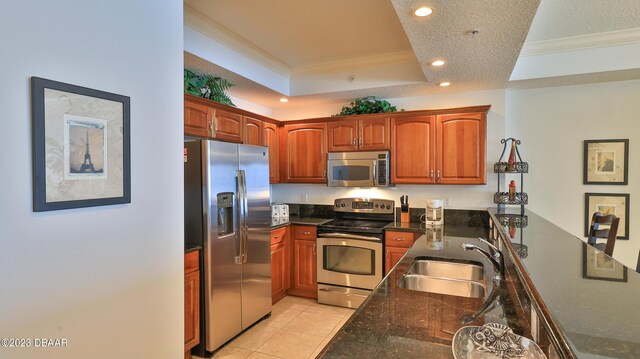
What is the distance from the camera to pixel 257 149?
3.35 meters

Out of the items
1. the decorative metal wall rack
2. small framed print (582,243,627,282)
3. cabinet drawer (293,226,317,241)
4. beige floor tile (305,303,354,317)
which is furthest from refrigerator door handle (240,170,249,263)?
the decorative metal wall rack

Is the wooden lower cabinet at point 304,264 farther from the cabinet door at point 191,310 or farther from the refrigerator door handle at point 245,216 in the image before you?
the cabinet door at point 191,310

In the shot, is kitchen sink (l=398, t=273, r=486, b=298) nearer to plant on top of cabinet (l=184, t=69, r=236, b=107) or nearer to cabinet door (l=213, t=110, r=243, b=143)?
cabinet door (l=213, t=110, r=243, b=143)

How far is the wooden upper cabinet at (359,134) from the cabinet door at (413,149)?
0.12 m

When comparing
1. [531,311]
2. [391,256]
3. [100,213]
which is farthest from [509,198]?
[100,213]

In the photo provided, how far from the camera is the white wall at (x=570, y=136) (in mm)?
3307

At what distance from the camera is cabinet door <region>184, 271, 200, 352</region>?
2.60 metres

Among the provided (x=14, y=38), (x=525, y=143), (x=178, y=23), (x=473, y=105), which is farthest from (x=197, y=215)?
(x=525, y=143)

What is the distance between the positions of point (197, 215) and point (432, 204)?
93.5 inches

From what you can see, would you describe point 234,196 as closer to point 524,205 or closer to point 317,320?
point 317,320

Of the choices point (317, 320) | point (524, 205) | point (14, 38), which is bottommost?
point (317, 320)

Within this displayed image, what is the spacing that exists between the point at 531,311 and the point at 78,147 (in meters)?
2.06

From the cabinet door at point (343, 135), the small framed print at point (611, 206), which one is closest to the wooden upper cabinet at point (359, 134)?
the cabinet door at point (343, 135)

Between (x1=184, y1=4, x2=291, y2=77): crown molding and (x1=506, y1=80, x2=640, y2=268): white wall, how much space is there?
260cm
